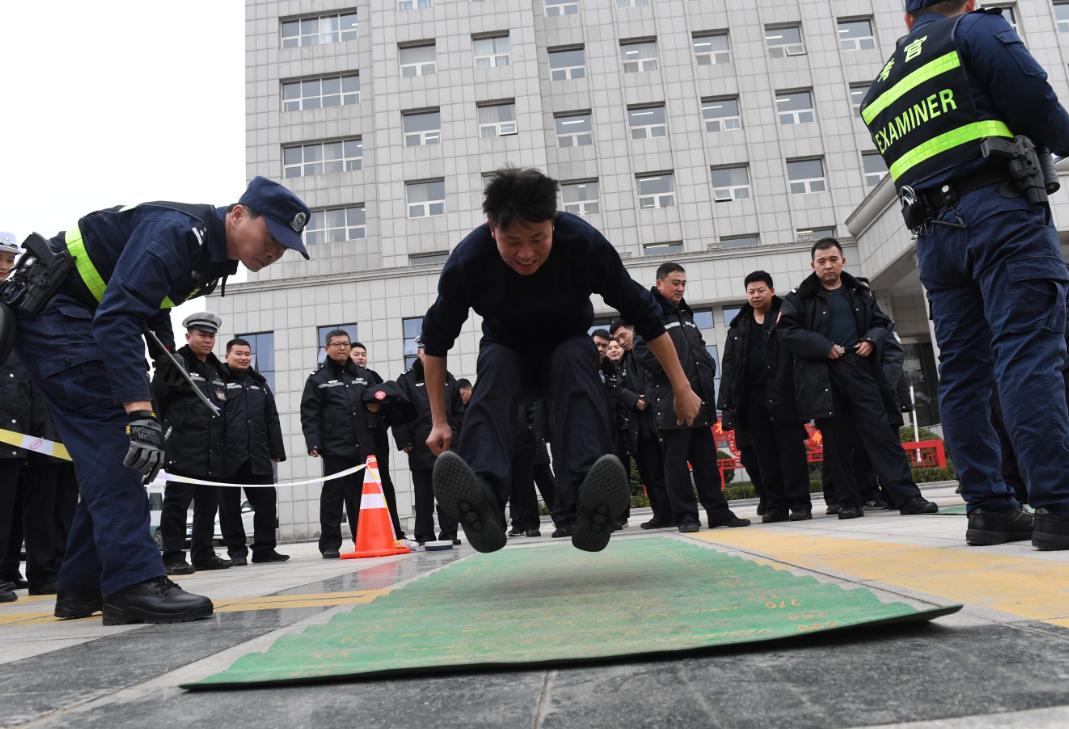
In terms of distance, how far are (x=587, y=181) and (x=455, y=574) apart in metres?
24.6

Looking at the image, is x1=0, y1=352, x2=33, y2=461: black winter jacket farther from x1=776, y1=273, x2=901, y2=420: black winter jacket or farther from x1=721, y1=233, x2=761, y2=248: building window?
x1=721, y1=233, x2=761, y2=248: building window

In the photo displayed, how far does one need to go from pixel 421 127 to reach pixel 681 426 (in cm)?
2401

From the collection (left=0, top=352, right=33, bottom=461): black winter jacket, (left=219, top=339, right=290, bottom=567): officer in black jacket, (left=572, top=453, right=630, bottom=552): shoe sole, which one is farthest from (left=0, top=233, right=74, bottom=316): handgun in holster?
(left=219, top=339, right=290, bottom=567): officer in black jacket

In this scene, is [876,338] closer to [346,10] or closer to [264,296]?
[264,296]

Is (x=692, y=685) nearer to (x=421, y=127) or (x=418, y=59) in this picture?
(x=421, y=127)

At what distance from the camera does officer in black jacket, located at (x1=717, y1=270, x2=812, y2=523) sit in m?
6.55

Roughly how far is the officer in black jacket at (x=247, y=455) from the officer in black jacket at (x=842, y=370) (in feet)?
16.5

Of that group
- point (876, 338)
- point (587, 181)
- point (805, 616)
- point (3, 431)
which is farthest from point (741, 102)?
point (805, 616)

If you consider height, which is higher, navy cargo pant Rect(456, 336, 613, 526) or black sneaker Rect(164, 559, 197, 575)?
navy cargo pant Rect(456, 336, 613, 526)

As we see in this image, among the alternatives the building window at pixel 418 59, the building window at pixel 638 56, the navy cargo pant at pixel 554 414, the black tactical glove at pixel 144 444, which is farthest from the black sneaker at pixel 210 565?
the building window at pixel 638 56

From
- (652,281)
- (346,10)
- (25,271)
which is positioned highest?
(346,10)

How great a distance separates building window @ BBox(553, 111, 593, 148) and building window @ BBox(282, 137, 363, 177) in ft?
24.1

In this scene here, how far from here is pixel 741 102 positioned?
2739 centimetres

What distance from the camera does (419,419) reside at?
8.73 m
